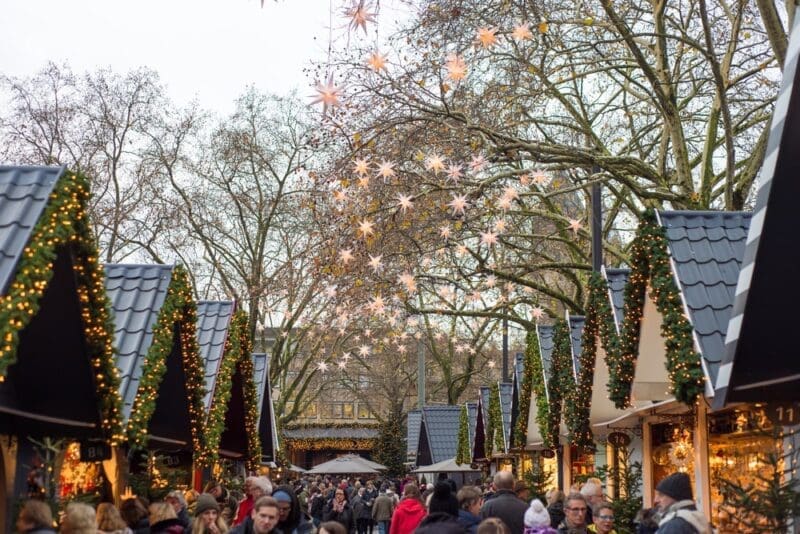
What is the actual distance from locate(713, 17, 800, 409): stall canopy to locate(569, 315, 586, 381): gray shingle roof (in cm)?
1002

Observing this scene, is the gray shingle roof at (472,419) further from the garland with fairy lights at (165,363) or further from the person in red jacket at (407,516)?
the person in red jacket at (407,516)

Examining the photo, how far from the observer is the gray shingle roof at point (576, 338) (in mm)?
18089

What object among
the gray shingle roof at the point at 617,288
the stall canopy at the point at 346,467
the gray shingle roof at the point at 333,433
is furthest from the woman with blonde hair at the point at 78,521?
the gray shingle roof at the point at 333,433

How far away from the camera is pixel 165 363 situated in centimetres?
1235

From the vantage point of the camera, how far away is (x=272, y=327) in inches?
1602

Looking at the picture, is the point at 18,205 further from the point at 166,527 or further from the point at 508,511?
the point at 508,511

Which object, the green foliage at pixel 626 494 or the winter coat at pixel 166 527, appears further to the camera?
the green foliage at pixel 626 494

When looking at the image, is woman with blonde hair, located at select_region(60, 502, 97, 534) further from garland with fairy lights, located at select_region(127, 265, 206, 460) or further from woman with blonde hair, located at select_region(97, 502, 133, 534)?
garland with fairy lights, located at select_region(127, 265, 206, 460)

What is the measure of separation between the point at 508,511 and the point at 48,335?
14.6 ft

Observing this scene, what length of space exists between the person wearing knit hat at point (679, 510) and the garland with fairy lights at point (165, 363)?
5.55 meters

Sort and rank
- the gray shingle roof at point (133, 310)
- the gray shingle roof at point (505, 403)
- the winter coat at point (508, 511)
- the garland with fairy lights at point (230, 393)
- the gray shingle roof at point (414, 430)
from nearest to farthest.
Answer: the winter coat at point (508, 511) → the gray shingle roof at point (133, 310) → the garland with fairy lights at point (230, 393) → the gray shingle roof at point (505, 403) → the gray shingle roof at point (414, 430)

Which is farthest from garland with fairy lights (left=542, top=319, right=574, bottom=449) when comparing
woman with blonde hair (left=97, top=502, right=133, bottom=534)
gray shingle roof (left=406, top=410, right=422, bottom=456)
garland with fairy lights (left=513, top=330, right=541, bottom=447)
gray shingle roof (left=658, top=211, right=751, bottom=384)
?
gray shingle roof (left=406, top=410, right=422, bottom=456)

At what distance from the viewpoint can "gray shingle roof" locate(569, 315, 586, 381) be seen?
18.1 metres

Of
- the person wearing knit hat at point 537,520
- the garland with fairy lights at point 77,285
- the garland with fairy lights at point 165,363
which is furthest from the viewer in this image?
the garland with fairy lights at point 165,363
